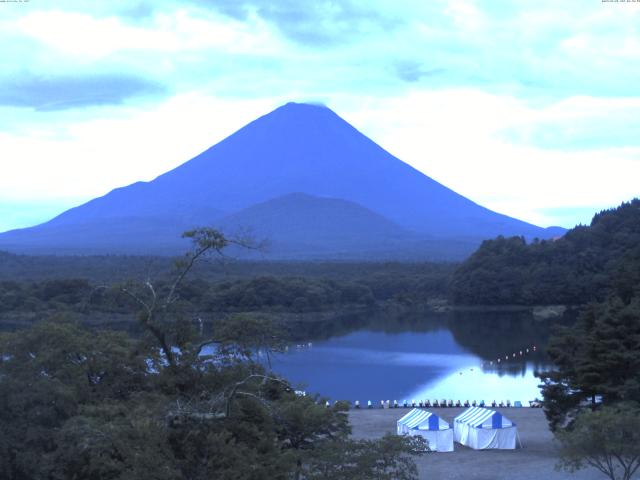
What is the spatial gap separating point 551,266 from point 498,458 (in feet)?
113

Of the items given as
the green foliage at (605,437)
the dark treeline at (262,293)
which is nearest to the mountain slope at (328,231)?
the dark treeline at (262,293)

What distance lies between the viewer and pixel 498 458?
46.0 ft

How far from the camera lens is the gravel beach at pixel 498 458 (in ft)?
41.5

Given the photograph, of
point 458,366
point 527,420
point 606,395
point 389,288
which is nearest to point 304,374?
point 458,366

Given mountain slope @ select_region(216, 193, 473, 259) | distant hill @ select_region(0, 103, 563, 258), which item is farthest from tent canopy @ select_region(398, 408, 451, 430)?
distant hill @ select_region(0, 103, 563, 258)

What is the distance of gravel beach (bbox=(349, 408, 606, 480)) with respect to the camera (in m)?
12.6

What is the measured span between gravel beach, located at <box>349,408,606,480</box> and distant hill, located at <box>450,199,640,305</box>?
87.1ft

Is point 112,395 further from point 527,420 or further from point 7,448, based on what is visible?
point 527,420

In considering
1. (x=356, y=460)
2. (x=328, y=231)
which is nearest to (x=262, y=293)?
(x=356, y=460)

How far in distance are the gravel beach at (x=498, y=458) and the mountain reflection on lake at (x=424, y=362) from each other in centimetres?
Answer: 206

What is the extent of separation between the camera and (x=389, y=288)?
5162cm

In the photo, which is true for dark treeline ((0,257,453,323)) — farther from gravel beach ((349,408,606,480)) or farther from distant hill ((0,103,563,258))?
distant hill ((0,103,563,258))

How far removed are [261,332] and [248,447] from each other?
99 centimetres

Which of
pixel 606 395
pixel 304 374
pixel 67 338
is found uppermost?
pixel 67 338
